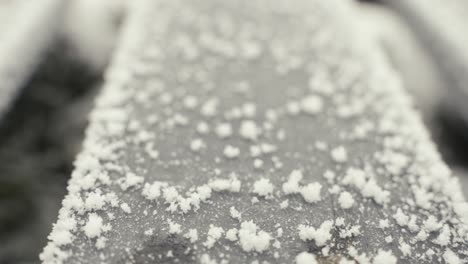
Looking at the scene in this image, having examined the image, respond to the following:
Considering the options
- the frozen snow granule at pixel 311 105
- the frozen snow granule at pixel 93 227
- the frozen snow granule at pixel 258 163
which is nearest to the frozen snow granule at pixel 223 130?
the frozen snow granule at pixel 258 163

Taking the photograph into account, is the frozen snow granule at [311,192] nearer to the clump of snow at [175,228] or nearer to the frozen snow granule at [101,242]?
the clump of snow at [175,228]

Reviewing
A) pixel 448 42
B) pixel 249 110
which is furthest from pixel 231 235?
pixel 448 42

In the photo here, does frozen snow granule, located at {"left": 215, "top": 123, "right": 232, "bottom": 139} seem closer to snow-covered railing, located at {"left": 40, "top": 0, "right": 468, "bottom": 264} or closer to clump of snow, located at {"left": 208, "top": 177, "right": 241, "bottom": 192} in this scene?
snow-covered railing, located at {"left": 40, "top": 0, "right": 468, "bottom": 264}

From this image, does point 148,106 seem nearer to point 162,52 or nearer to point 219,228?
point 162,52

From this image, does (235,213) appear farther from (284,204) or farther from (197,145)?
(197,145)

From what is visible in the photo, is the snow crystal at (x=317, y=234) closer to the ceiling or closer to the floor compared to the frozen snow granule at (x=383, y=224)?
closer to the floor

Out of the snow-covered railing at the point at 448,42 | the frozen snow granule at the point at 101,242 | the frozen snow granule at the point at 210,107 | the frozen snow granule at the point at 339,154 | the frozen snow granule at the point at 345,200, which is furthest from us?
the snow-covered railing at the point at 448,42
